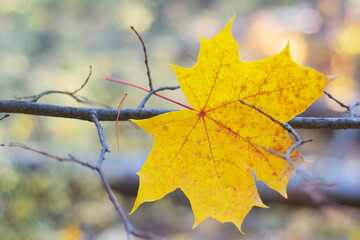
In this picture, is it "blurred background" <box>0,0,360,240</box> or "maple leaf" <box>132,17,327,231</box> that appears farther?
"blurred background" <box>0,0,360,240</box>

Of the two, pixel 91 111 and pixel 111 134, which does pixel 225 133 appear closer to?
pixel 91 111

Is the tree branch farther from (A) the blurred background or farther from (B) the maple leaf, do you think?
(A) the blurred background

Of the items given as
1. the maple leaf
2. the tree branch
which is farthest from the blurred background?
the maple leaf

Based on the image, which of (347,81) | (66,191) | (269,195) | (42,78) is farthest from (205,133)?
(347,81)

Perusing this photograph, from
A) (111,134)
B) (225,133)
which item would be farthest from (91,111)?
(111,134)

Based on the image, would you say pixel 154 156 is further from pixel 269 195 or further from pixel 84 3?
pixel 84 3

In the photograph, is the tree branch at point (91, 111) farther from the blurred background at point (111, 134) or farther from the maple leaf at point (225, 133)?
the blurred background at point (111, 134)
